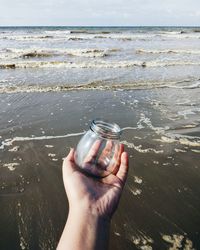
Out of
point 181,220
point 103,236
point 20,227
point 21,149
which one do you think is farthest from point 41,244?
point 21,149

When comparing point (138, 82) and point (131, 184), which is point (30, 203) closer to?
point (131, 184)

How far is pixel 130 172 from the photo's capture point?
432 centimetres

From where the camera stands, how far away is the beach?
3.21 metres

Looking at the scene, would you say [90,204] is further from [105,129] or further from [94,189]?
[105,129]

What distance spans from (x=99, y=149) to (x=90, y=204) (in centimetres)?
38

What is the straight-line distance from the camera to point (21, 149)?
16.5 ft

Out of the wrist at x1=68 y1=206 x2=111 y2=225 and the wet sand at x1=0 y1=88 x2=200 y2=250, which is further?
the wet sand at x1=0 y1=88 x2=200 y2=250

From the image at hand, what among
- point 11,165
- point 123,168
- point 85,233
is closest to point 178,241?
point 123,168

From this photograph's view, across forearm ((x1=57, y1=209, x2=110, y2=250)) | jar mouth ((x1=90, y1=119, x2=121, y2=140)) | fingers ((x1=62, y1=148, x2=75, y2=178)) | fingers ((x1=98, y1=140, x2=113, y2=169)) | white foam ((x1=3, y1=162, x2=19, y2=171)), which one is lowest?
white foam ((x1=3, y1=162, x2=19, y2=171))

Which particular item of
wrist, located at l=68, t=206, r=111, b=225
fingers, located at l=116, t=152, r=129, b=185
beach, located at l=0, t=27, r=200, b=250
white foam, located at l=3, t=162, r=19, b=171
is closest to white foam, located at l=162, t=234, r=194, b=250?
beach, located at l=0, t=27, r=200, b=250

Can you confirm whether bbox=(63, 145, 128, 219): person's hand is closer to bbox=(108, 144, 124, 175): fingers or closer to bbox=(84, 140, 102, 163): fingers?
bbox=(108, 144, 124, 175): fingers

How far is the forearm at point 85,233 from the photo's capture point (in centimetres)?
192

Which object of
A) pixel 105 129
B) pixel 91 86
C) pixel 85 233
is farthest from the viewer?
pixel 91 86

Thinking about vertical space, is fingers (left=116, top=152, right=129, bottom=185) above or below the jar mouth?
below
